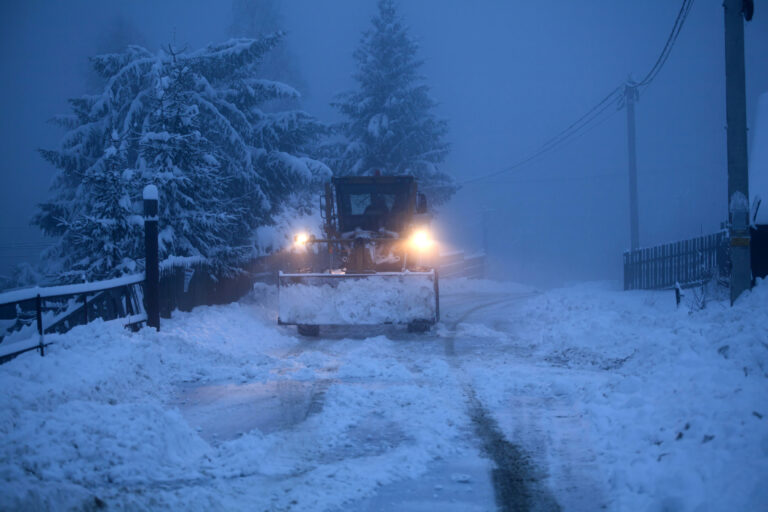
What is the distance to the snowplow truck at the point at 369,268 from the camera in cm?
1200

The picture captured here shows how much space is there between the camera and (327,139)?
30.0m

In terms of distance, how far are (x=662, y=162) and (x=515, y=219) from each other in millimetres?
29457

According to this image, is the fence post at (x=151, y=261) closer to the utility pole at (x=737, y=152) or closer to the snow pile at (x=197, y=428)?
the snow pile at (x=197, y=428)

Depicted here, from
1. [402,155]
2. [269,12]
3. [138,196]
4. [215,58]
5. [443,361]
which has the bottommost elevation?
[443,361]

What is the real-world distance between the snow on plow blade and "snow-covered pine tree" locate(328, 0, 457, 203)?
1524cm

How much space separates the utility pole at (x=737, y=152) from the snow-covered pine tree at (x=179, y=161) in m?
10.5

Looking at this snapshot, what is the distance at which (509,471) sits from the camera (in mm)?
4891

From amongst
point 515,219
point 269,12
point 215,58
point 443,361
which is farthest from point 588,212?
point 443,361

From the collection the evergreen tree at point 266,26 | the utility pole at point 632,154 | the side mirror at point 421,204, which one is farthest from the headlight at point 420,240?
the evergreen tree at point 266,26

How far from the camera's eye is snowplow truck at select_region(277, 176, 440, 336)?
12.0 metres

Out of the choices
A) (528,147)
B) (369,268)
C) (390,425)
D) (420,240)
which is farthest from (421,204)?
(528,147)

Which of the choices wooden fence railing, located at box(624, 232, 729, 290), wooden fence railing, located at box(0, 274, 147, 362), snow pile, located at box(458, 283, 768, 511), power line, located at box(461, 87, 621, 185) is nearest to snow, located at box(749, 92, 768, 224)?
wooden fence railing, located at box(624, 232, 729, 290)

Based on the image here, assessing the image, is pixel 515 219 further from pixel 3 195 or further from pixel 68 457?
pixel 68 457

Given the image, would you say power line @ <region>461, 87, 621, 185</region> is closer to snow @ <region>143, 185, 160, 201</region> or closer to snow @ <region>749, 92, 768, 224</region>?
snow @ <region>749, 92, 768, 224</region>
